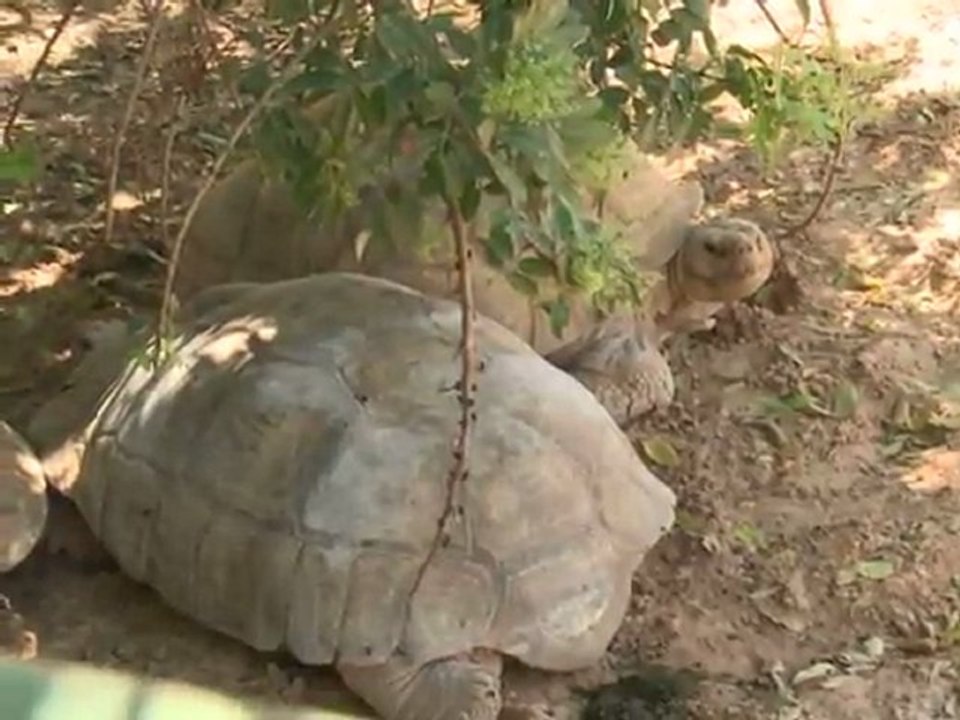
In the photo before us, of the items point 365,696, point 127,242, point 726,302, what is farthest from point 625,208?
point 365,696

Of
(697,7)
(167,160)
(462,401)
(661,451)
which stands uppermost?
(697,7)

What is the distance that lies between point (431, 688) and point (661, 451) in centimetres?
111

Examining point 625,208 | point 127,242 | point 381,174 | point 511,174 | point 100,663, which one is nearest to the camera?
point 511,174

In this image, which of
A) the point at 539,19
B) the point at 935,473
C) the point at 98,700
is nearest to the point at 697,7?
the point at 539,19

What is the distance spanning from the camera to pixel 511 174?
3.18 m

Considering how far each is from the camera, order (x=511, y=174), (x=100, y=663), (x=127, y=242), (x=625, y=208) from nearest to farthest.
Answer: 1. (x=511, y=174)
2. (x=100, y=663)
3. (x=625, y=208)
4. (x=127, y=242)

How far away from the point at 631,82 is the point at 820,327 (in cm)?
138

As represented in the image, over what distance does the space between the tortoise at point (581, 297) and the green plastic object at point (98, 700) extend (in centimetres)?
323

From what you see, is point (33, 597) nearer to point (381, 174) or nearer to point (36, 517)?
point (36, 517)

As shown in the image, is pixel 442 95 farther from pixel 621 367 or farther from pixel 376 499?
pixel 621 367

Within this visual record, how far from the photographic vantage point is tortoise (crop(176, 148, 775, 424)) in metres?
4.62

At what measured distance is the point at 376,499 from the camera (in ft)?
12.4

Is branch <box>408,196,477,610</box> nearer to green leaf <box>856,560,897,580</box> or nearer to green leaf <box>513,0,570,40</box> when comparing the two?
green leaf <box>513,0,570,40</box>

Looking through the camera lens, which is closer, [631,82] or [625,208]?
[631,82]
